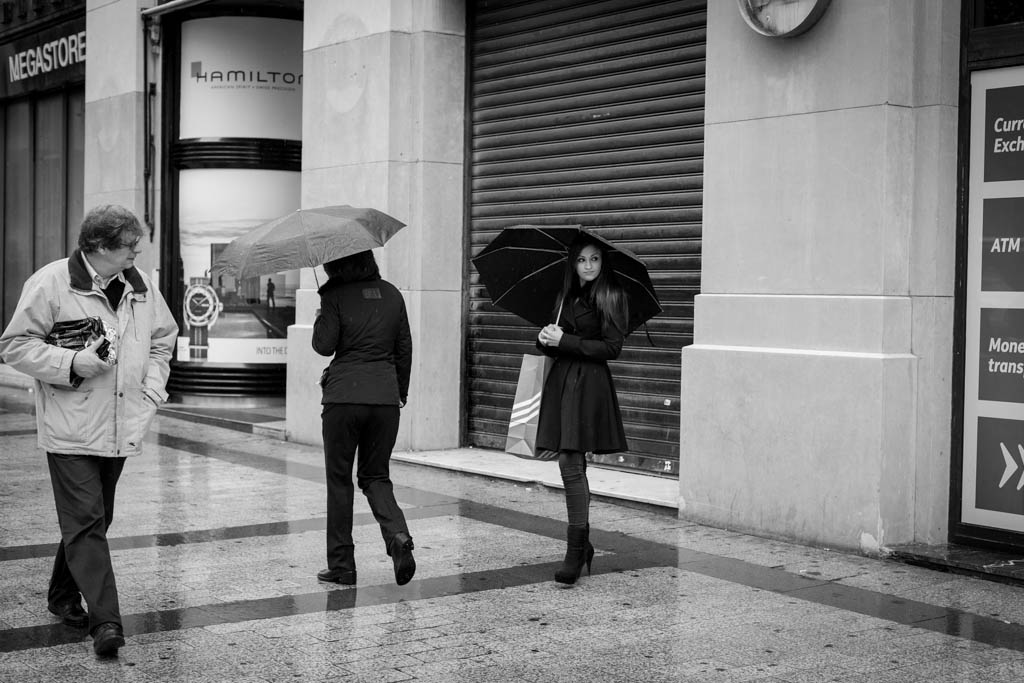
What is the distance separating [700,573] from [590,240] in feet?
6.22

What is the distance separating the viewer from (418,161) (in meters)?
11.5

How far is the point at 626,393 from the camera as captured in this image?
402 inches

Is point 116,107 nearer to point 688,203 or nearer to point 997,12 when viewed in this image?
point 688,203

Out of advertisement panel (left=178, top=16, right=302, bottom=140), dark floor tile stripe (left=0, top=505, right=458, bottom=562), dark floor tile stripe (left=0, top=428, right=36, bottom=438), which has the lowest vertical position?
dark floor tile stripe (left=0, top=505, right=458, bottom=562)

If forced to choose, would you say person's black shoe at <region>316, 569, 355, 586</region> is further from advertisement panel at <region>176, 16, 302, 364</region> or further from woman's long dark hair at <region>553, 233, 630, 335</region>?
→ advertisement panel at <region>176, 16, 302, 364</region>

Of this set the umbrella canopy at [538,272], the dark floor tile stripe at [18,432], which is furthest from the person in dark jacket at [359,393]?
the dark floor tile stripe at [18,432]

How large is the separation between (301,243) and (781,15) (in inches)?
136

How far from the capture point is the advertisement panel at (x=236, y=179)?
1528 centimetres

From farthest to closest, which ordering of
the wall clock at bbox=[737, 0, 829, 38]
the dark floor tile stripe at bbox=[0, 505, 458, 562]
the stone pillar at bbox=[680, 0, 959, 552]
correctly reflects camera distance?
the wall clock at bbox=[737, 0, 829, 38], the stone pillar at bbox=[680, 0, 959, 552], the dark floor tile stripe at bbox=[0, 505, 458, 562]

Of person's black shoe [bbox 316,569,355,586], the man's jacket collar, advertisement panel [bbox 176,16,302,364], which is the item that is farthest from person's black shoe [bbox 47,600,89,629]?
advertisement panel [bbox 176,16,302,364]

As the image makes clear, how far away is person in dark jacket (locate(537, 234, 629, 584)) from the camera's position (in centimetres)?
668

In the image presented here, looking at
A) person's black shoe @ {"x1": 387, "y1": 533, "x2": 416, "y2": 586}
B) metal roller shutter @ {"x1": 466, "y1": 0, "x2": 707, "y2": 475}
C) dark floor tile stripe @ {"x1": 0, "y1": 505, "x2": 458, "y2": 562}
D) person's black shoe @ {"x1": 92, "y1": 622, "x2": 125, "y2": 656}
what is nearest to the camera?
person's black shoe @ {"x1": 92, "y1": 622, "x2": 125, "y2": 656}

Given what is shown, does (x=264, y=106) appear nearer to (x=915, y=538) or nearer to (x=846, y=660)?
(x=915, y=538)

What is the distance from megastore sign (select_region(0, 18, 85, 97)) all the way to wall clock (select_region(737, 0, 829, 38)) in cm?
1203
